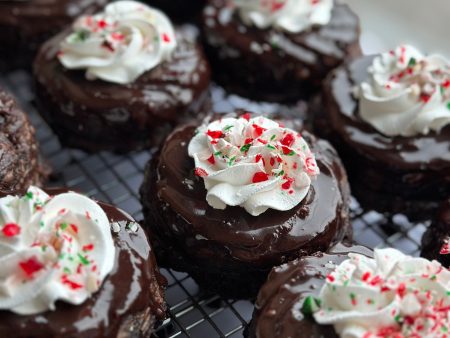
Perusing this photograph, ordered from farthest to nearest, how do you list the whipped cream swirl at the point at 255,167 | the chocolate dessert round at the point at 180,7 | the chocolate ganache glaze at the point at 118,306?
the chocolate dessert round at the point at 180,7, the whipped cream swirl at the point at 255,167, the chocolate ganache glaze at the point at 118,306

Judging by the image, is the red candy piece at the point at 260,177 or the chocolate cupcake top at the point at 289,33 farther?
the chocolate cupcake top at the point at 289,33

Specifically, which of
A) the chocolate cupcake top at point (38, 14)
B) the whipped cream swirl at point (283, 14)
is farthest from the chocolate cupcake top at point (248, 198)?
the chocolate cupcake top at point (38, 14)

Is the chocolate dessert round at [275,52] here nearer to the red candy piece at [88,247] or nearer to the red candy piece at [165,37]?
the red candy piece at [165,37]

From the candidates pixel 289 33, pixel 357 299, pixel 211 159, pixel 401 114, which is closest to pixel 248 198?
pixel 211 159

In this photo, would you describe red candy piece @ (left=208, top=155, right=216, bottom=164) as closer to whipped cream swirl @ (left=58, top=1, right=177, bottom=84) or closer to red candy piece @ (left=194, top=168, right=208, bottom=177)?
red candy piece @ (left=194, top=168, right=208, bottom=177)

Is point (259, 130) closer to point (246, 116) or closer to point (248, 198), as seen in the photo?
point (246, 116)

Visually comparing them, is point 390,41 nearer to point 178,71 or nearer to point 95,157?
point 178,71

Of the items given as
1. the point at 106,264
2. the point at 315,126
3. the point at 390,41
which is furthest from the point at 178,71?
the point at 390,41
